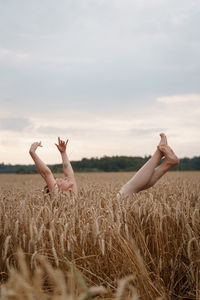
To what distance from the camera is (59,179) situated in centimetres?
419

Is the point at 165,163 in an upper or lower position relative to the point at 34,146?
lower

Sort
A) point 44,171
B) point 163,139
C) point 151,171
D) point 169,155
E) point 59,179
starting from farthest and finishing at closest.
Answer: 1. point 59,179
2. point 44,171
3. point 163,139
4. point 169,155
5. point 151,171

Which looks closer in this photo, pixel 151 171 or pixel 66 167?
pixel 151 171

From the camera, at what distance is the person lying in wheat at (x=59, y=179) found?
13.4 feet

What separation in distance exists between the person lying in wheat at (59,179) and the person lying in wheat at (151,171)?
2.54 ft

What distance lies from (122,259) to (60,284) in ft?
3.97

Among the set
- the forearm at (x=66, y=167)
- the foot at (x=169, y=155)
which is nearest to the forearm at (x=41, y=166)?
the forearm at (x=66, y=167)

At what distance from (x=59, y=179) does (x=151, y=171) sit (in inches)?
50.9

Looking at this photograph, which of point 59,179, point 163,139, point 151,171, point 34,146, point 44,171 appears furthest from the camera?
point 34,146

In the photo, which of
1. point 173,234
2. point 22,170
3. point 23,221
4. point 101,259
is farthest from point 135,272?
point 22,170

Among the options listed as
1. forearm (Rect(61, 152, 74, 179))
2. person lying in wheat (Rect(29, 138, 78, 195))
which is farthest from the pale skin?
forearm (Rect(61, 152, 74, 179))

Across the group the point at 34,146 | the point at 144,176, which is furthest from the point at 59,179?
the point at 144,176

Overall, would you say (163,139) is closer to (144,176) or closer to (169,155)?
(169,155)

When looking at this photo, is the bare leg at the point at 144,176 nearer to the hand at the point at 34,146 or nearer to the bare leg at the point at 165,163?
the bare leg at the point at 165,163
